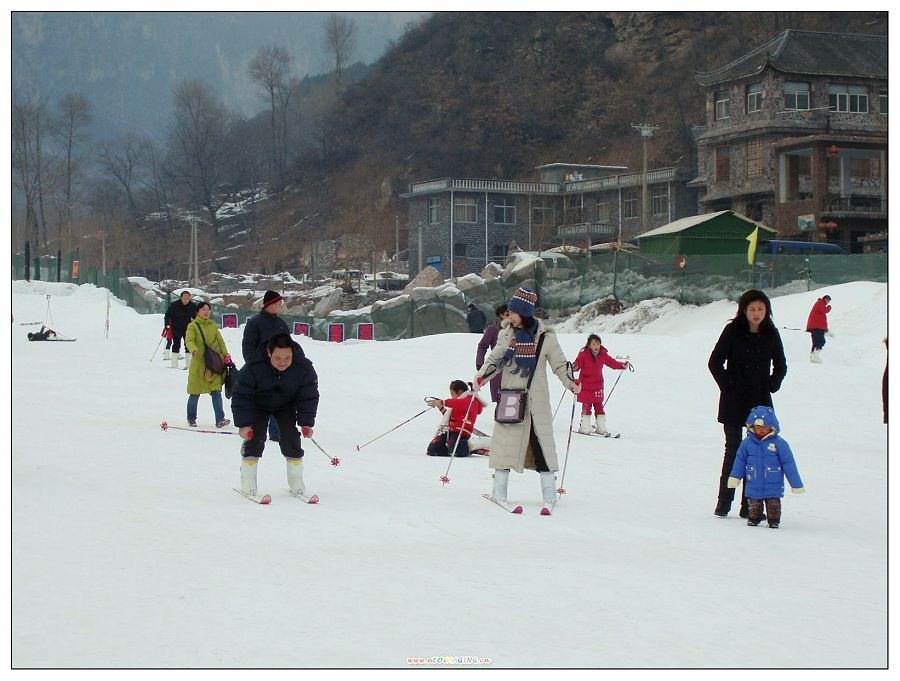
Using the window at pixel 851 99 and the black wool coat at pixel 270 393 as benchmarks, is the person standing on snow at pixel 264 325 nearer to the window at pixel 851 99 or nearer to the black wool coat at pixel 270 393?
the black wool coat at pixel 270 393

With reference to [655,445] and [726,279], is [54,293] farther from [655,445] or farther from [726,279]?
[655,445]

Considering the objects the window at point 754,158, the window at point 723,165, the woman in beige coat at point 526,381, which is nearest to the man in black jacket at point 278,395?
the woman in beige coat at point 526,381

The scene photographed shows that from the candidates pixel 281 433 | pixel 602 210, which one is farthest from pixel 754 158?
pixel 281 433

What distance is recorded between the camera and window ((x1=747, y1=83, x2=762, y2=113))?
5419cm

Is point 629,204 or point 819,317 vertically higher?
point 629,204

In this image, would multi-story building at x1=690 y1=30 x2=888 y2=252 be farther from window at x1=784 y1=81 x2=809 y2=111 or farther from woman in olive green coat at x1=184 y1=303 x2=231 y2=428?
woman in olive green coat at x1=184 y1=303 x2=231 y2=428

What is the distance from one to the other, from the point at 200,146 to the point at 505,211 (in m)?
49.2

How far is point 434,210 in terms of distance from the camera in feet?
237

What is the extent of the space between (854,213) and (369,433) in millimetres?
39835

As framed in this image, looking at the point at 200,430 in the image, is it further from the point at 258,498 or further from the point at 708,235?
the point at 708,235

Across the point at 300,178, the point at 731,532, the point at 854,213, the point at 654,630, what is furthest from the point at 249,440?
the point at 300,178

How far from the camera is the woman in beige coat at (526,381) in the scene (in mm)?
8945

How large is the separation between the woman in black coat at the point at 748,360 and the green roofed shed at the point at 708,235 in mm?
36760

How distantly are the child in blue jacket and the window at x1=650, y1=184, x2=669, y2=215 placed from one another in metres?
59.0
